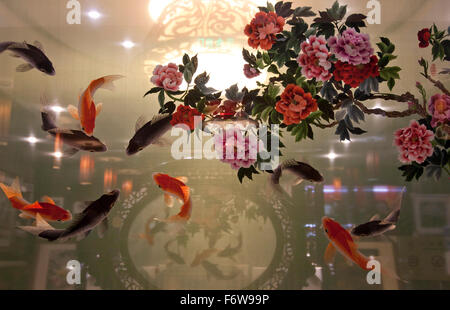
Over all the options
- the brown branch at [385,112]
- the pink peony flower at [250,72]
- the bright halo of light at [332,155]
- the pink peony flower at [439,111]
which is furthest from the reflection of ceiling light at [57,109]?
the pink peony flower at [439,111]

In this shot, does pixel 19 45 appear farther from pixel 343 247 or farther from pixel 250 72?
pixel 343 247

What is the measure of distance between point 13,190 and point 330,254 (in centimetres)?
136

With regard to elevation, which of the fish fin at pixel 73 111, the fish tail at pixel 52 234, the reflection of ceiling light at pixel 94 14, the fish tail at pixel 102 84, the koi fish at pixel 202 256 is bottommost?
the koi fish at pixel 202 256

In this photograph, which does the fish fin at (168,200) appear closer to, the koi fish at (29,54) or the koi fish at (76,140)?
the koi fish at (76,140)

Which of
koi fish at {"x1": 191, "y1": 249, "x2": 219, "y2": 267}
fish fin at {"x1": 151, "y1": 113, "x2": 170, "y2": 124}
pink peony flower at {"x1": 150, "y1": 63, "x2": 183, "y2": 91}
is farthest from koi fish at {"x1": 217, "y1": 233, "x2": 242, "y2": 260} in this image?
pink peony flower at {"x1": 150, "y1": 63, "x2": 183, "y2": 91}

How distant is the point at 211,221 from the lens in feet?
5.30

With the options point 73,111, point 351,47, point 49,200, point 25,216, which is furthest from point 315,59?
point 25,216

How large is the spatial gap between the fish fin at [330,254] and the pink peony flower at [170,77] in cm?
93

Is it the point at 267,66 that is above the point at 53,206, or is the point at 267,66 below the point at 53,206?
above

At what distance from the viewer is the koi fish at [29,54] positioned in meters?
1.69

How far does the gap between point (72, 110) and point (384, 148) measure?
134 cm

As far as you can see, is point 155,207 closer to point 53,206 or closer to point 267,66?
point 53,206

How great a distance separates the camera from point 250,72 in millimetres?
1652
